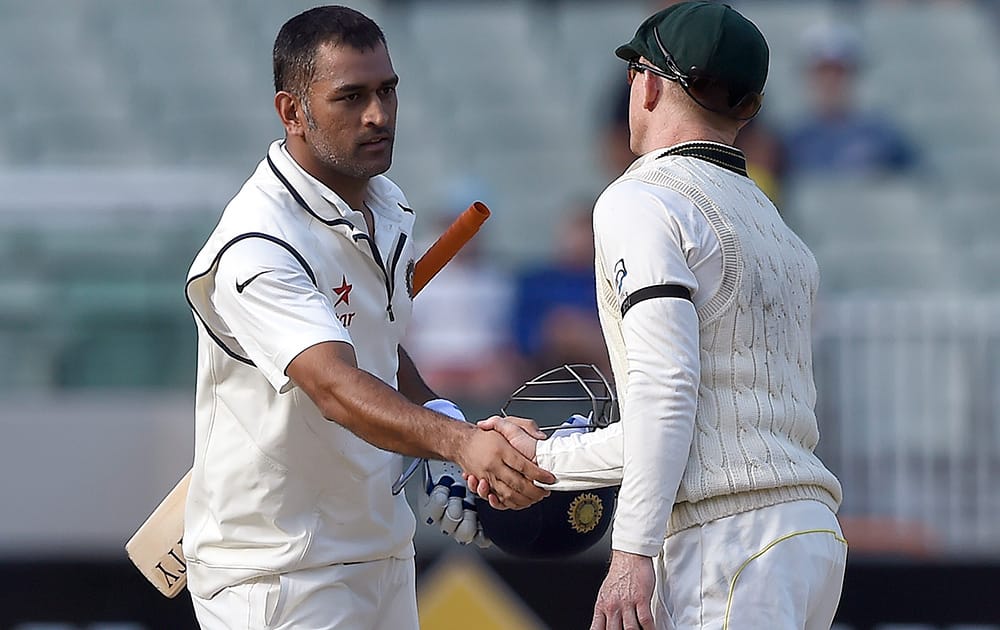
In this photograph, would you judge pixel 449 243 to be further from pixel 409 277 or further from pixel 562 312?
pixel 562 312

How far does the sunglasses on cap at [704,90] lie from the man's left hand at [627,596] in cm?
91

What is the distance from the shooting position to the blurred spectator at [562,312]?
7.15m

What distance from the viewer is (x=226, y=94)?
1119 cm

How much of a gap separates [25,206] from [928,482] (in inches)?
162

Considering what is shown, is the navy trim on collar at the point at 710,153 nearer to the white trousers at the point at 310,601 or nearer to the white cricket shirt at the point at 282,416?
the white cricket shirt at the point at 282,416

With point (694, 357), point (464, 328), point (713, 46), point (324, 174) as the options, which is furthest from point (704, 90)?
point (464, 328)

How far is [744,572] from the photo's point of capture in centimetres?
319

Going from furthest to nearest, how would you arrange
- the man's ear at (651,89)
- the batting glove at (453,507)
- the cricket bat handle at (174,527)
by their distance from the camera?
the cricket bat handle at (174,527) < the batting glove at (453,507) < the man's ear at (651,89)

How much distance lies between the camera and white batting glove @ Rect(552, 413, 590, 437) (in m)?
3.58

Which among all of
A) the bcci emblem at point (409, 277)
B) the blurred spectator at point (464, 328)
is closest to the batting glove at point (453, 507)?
the bcci emblem at point (409, 277)

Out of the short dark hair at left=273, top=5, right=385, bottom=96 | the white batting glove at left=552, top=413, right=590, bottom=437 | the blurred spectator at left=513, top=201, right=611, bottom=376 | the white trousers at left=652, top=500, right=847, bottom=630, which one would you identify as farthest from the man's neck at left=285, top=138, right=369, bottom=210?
the blurred spectator at left=513, top=201, right=611, bottom=376

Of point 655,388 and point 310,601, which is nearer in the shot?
point 655,388

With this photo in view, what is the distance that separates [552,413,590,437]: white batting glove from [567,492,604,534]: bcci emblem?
15cm

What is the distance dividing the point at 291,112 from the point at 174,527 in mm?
1037
